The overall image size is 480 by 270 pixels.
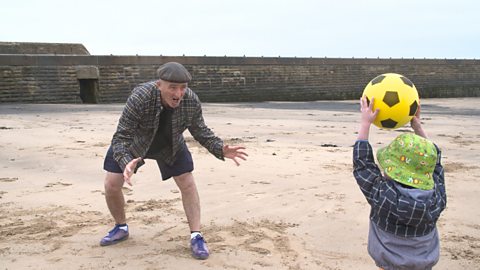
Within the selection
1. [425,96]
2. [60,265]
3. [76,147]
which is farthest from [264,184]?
[425,96]

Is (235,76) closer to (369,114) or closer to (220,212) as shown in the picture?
(220,212)

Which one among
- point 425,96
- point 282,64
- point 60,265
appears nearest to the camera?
point 60,265

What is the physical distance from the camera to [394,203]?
2389 millimetres

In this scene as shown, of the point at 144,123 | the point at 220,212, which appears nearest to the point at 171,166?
the point at 144,123

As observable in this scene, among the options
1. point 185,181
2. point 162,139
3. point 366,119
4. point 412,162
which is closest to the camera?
point 412,162

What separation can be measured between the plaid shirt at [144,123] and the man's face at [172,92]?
8 centimetres

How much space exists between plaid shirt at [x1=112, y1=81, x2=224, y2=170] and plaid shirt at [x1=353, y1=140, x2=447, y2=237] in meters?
1.58

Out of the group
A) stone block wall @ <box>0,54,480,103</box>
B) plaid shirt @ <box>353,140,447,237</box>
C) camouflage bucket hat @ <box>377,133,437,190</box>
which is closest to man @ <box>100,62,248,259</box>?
plaid shirt @ <box>353,140,447,237</box>

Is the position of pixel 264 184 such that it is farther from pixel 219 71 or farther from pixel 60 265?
pixel 219 71

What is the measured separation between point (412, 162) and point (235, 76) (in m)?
28.5

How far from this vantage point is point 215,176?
6441 mm

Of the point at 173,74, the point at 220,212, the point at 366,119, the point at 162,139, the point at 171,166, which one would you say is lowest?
the point at 220,212

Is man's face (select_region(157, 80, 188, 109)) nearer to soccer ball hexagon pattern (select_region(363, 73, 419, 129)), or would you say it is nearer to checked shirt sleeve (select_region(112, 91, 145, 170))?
checked shirt sleeve (select_region(112, 91, 145, 170))

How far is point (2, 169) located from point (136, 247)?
3.88 meters
